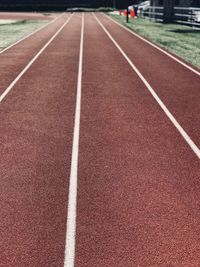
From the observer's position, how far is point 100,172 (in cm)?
644

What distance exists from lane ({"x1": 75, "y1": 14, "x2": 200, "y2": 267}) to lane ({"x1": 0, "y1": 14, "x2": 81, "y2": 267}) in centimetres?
29

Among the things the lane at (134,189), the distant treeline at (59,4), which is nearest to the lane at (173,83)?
the lane at (134,189)

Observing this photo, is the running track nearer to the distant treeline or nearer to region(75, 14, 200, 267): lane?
region(75, 14, 200, 267): lane

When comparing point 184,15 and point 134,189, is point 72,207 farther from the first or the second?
point 184,15

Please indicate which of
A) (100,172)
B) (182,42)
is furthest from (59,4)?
(100,172)

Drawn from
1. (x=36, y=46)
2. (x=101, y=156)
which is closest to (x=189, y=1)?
(x=36, y=46)

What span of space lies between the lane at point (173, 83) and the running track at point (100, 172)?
5 centimetres

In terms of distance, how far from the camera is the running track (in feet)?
14.8

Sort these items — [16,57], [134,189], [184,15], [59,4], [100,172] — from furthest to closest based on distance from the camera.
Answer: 1. [59,4]
2. [184,15]
3. [16,57]
4. [100,172]
5. [134,189]

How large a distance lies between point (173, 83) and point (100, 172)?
23.0ft

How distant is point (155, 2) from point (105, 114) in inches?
1608

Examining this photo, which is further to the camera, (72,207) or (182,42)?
(182,42)

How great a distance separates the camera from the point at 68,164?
6762mm


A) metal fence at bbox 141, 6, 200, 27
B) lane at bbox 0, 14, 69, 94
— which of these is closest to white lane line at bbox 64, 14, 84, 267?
lane at bbox 0, 14, 69, 94
